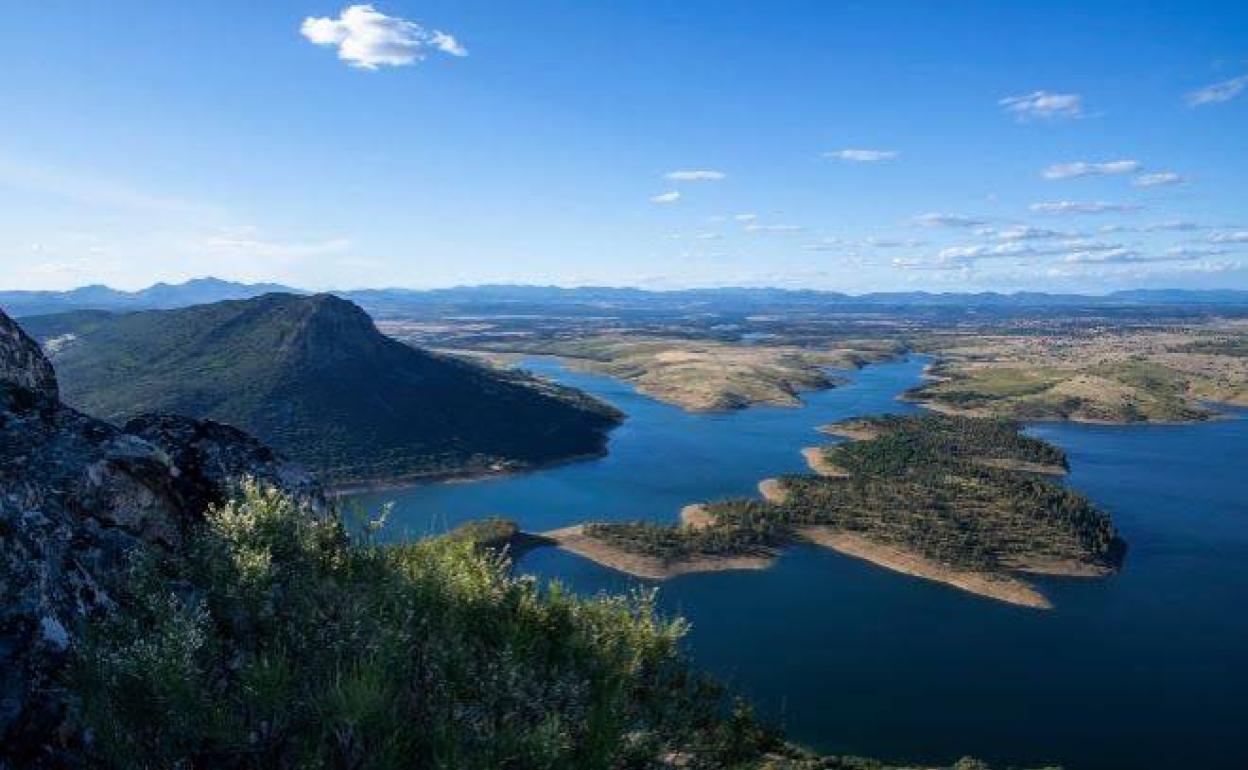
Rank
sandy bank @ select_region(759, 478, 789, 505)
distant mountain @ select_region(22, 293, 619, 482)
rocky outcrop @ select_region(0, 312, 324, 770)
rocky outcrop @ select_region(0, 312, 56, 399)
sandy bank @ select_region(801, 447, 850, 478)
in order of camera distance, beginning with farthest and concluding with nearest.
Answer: distant mountain @ select_region(22, 293, 619, 482), sandy bank @ select_region(801, 447, 850, 478), sandy bank @ select_region(759, 478, 789, 505), rocky outcrop @ select_region(0, 312, 56, 399), rocky outcrop @ select_region(0, 312, 324, 770)

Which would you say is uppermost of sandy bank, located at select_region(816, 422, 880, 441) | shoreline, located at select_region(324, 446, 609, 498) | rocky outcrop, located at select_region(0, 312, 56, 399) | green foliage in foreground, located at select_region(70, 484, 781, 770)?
rocky outcrop, located at select_region(0, 312, 56, 399)

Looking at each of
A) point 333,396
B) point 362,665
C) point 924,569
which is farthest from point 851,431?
point 362,665

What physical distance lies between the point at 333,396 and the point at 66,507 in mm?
156909

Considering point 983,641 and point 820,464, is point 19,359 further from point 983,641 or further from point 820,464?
point 820,464

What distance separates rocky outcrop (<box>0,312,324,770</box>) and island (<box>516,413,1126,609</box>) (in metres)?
78.4

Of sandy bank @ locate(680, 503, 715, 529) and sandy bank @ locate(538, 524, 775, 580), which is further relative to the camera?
sandy bank @ locate(680, 503, 715, 529)

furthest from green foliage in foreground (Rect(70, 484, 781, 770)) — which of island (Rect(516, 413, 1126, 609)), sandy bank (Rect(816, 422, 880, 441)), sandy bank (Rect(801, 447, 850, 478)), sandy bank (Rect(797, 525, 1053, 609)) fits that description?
sandy bank (Rect(816, 422, 880, 441))

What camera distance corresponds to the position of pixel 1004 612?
8631cm

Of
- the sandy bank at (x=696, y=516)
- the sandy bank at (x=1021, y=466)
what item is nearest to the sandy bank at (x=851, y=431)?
the sandy bank at (x=1021, y=466)

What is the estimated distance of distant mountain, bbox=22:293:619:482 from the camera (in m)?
151

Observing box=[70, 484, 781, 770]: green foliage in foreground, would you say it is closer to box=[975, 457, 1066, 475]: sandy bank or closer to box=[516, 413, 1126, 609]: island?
box=[516, 413, 1126, 609]: island

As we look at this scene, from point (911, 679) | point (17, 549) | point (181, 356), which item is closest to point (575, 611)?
point (17, 549)

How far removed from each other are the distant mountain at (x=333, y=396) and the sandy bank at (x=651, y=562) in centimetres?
4977

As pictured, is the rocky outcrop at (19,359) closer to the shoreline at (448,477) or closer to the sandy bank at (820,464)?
the shoreline at (448,477)
